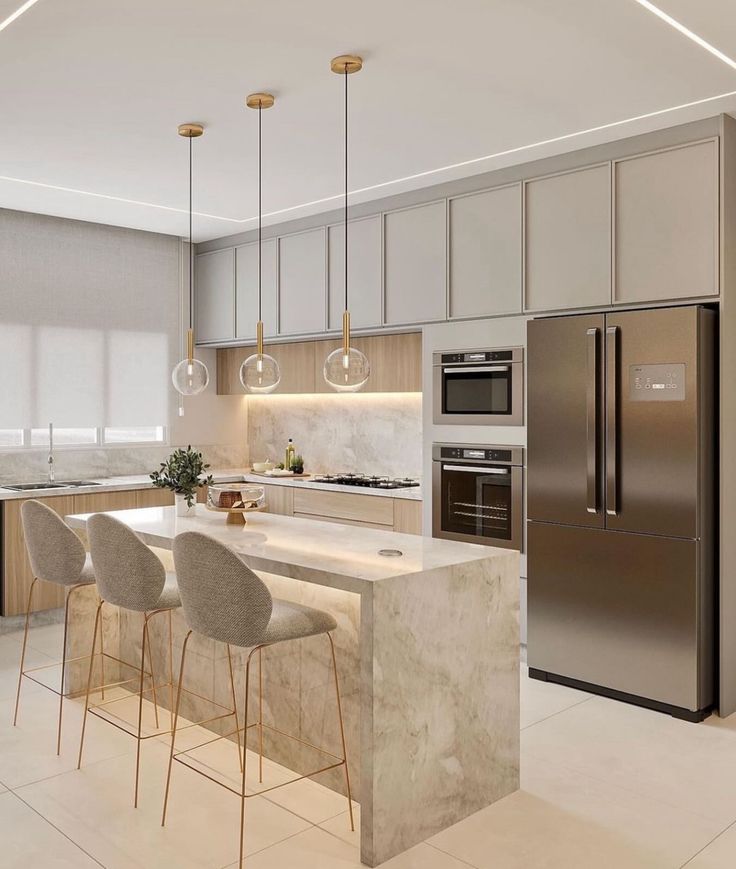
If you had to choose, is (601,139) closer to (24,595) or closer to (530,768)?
(530,768)

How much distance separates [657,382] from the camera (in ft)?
12.3

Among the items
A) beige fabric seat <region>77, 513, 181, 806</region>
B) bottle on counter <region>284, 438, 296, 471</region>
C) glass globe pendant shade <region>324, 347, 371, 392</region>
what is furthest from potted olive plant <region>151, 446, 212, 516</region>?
bottle on counter <region>284, 438, 296, 471</region>

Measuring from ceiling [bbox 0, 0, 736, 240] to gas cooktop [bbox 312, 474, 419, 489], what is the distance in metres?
1.88

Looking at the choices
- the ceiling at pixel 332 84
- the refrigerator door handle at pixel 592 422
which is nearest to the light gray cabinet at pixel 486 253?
the ceiling at pixel 332 84

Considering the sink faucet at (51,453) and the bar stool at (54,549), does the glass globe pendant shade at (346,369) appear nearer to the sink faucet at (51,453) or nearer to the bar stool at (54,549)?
the bar stool at (54,549)

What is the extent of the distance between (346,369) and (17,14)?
5.43 ft

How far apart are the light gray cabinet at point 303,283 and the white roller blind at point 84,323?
1127 millimetres

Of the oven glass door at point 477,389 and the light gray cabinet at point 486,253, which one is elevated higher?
the light gray cabinet at point 486,253

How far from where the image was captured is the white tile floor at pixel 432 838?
8.46 ft

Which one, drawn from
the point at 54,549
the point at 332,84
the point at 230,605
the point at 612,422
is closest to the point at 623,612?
the point at 612,422

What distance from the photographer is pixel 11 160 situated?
14.3 ft

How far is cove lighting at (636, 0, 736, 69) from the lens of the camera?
105 inches

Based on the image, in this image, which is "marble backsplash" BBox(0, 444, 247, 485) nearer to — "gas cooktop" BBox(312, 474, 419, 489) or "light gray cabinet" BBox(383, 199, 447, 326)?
"gas cooktop" BBox(312, 474, 419, 489)

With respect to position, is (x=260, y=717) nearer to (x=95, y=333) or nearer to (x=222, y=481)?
(x=222, y=481)
